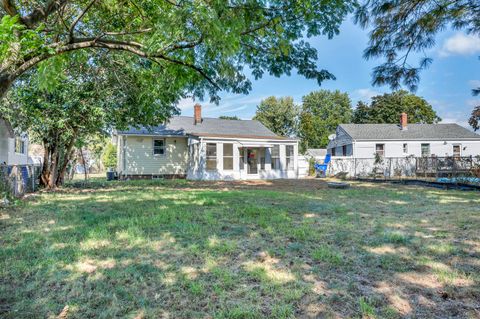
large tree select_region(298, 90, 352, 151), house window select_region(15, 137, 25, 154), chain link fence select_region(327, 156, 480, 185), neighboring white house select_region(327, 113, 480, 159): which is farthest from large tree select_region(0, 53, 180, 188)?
large tree select_region(298, 90, 352, 151)

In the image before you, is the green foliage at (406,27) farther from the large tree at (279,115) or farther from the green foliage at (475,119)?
the large tree at (279,115)

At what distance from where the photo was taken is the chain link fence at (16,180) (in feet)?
25.6

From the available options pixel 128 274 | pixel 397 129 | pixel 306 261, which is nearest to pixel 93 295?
pixel 128 274

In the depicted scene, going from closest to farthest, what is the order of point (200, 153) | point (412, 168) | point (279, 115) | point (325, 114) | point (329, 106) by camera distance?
point (200, 153) → point (412, 168) → point (279, 115) → point (329, 106) → point (325, 114)

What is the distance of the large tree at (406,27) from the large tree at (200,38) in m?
1.11

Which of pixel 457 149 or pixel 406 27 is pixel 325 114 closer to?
pixel 457 149

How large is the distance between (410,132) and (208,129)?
17262mm

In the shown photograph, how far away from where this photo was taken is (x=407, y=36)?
6.18 metres

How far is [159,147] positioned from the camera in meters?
19.6

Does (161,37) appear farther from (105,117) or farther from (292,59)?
(105,117)

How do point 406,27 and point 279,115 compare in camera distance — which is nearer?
point 406,27

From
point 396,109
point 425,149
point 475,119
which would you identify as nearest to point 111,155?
point 425,149

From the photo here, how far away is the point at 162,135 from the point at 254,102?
2592 cm

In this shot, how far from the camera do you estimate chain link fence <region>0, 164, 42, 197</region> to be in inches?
308
